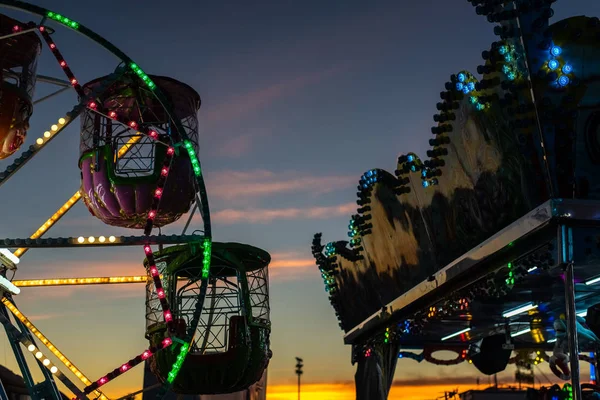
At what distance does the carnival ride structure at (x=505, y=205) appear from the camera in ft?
24.8

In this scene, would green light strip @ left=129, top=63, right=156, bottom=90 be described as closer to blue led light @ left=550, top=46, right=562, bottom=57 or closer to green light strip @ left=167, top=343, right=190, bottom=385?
green light strip @ left=167, top=343, right=190, bottom=385

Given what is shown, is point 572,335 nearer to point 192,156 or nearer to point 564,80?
point 564,80

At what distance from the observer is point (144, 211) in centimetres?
1238

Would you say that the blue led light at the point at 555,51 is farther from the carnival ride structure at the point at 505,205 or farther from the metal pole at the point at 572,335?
the metal pole at the point at 572,335

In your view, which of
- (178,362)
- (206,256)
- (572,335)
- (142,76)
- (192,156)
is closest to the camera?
(572,335)

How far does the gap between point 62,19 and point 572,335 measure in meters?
7.09

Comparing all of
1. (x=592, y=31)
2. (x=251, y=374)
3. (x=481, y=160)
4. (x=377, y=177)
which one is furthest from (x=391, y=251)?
(x=592, y=31)

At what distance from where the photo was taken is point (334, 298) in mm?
18938

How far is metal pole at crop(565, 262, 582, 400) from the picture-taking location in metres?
7.42

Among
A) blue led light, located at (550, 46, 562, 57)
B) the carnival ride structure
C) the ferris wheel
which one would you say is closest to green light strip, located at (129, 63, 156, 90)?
the ferris wheel

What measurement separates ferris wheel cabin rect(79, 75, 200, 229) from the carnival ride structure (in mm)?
3504

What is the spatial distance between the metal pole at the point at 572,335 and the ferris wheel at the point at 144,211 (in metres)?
4.65

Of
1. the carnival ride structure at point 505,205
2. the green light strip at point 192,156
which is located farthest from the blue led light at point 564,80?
the green light strip at point 192,156

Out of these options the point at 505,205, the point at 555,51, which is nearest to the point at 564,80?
the point at 555,51
